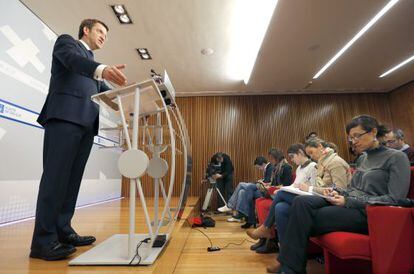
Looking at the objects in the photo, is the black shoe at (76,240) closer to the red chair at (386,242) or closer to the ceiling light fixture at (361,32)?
the red chair at (386,242)

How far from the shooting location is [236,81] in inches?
205

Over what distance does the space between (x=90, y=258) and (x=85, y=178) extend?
3.12 m

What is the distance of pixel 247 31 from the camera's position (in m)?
3.47

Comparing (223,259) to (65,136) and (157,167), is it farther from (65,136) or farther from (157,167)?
(65,136)

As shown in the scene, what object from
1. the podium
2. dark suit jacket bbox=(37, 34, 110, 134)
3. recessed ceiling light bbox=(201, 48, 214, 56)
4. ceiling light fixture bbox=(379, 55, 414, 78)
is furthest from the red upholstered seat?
ceiling light fixture bbox=(379, 55, 414, 78)

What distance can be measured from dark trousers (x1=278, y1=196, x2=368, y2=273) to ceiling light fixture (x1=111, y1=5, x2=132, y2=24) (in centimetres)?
297

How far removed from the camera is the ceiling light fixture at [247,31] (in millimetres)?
2965

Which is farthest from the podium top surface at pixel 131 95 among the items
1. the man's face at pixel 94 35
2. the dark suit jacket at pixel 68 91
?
the man's face at pixel 94 35

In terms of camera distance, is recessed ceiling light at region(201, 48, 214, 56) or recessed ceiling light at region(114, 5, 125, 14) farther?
recessed ceiling light at region(201, 48, 214, 56)

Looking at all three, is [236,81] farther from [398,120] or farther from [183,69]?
[398,120]

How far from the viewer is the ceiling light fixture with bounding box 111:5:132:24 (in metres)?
2.99


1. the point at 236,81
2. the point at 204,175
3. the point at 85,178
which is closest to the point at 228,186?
the point at 204,175

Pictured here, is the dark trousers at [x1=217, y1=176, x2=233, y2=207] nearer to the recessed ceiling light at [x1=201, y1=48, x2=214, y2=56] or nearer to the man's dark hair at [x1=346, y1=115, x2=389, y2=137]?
the recessed ceiling light at [x1=201, y1=48, x2=214, y2=56]

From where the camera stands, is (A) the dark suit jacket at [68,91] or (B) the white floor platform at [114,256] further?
(A) the dark suit jacket at [68,91]
